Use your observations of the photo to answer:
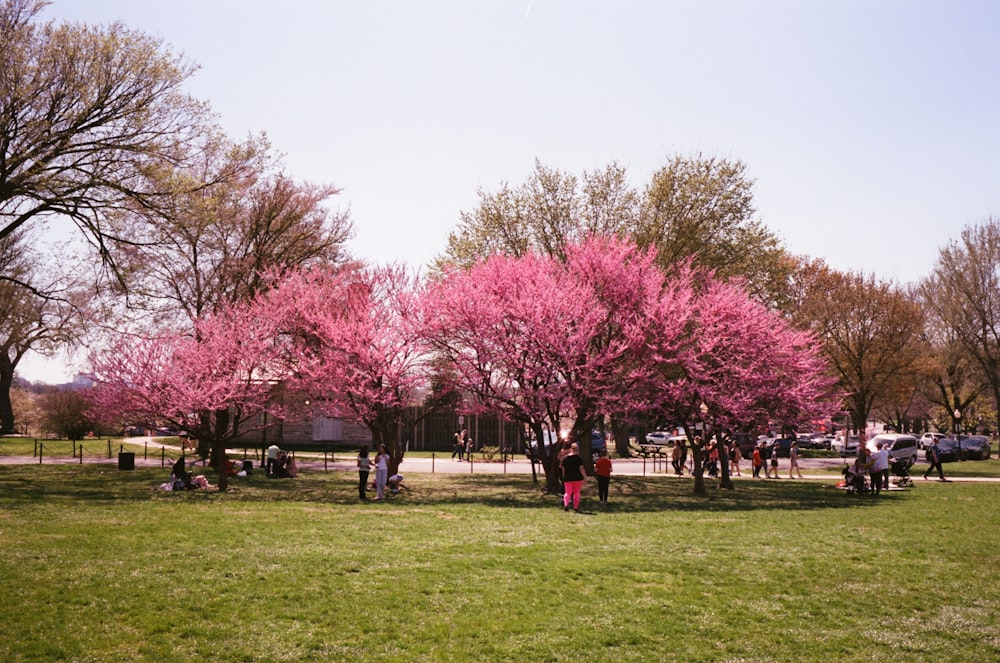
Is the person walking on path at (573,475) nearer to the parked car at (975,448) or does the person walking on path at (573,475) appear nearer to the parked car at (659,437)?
the parked car at (975,448)

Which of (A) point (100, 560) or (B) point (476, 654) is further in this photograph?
Answer: (A) point (100, 560)

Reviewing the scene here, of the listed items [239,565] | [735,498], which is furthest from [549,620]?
[735,498]

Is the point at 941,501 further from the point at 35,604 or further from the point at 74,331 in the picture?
the point at 74,331

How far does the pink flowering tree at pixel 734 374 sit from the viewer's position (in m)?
27.5

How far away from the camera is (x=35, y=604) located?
1055 centimetres

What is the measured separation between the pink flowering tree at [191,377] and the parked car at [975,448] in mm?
44691

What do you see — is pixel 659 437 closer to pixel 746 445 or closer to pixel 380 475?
pixel 746 445

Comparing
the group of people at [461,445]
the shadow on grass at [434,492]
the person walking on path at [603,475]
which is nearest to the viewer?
the person walking on path at [603,475]

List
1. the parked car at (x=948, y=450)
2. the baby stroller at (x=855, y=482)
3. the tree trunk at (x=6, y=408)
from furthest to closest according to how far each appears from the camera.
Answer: the tree trunk at (x=6, y=408)
the parked car at (x=948, y=450)
the baby stroller at (x=855, y=482)

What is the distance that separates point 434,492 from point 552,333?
6538 mm

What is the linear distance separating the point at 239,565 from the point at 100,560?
228cm

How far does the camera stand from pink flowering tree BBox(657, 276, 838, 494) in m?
27.5

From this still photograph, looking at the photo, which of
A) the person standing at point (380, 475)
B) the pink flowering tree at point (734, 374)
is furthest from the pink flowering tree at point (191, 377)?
the pink flowering tree at point (734, 374)

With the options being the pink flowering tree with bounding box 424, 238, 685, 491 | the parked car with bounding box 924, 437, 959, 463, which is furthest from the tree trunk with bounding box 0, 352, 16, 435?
the parked car with bounding box 924, 437, 959, 463
